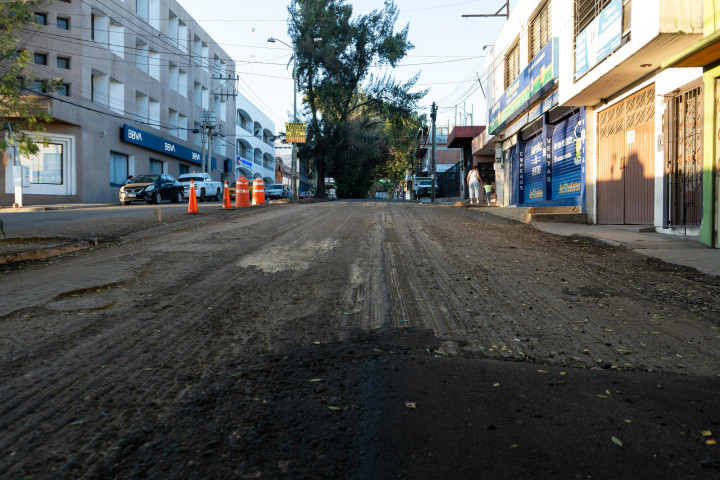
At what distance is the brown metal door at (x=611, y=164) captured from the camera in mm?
12442

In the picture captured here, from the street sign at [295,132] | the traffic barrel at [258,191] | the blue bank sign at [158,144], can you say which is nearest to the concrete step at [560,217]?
the traffic barrel at [258,191]

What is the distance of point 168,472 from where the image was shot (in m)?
1.85

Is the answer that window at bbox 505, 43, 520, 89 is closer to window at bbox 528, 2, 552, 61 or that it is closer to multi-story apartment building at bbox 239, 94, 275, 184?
window at bbox 528, 2, 552, 61

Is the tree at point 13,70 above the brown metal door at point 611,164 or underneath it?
above

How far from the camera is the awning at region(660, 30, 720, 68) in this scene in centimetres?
694

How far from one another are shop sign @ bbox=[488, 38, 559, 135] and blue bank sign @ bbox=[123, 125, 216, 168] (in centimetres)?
2217

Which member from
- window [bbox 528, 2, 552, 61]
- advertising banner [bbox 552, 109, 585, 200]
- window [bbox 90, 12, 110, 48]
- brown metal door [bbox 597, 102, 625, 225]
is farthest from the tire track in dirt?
window [bbox 90, 12, 110, 48]

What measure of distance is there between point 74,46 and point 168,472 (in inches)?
1217

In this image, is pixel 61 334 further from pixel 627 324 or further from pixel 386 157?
pixel 386 157

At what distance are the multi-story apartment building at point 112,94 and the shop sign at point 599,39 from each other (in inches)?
739

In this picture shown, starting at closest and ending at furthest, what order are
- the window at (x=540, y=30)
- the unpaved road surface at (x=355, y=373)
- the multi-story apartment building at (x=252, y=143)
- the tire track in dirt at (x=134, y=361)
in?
the unpaved road surface at (x=355, y=373) < the tire track in dirt at (x=134, y=361) < the window at (x=540, y=30) < the multi-story apartment building at (x=252, y=143)

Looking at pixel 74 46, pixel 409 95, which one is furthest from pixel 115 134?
pixel 409 95

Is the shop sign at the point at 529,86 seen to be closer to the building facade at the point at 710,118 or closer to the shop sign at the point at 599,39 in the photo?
the shop sign at the point at 599,39

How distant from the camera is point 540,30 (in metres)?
17.8
